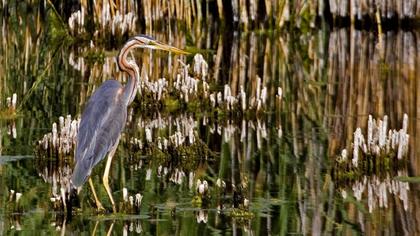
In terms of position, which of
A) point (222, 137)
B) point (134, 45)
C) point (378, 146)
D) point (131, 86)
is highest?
point (134, 45)

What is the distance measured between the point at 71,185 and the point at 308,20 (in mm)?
13224

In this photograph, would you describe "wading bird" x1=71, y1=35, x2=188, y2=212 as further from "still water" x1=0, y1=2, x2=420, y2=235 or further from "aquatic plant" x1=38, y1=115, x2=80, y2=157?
"aquatic plant" x1=38, y1=115, x2=80, y2=157

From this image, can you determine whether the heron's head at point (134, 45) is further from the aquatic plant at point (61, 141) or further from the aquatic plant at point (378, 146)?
the aquatic plant at point (378, 146)

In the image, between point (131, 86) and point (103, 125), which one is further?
point (131, 86)

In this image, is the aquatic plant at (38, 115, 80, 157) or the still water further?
the aquatic plant at (38, 115, 80, 157)

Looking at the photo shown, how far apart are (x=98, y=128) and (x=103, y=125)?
7cm

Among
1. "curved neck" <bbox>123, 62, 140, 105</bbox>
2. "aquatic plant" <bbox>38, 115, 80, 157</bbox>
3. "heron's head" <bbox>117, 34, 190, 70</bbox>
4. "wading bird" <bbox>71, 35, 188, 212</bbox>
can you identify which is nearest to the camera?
"wading bird" <bbox>71, 35, 188, 212</bbox>

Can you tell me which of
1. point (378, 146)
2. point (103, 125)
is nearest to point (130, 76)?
point (103, 125)

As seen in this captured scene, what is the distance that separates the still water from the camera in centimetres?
855

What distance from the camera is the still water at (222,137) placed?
855 cm

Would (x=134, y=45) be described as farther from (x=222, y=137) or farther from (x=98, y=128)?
(x=222, y=137)

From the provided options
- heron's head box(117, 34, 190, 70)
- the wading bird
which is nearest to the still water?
the wading bird

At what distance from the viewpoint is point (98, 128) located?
8977 millimetres

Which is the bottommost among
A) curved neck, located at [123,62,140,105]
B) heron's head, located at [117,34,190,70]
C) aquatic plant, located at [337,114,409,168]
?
aquatic plant, located at [337,114,409,168]
